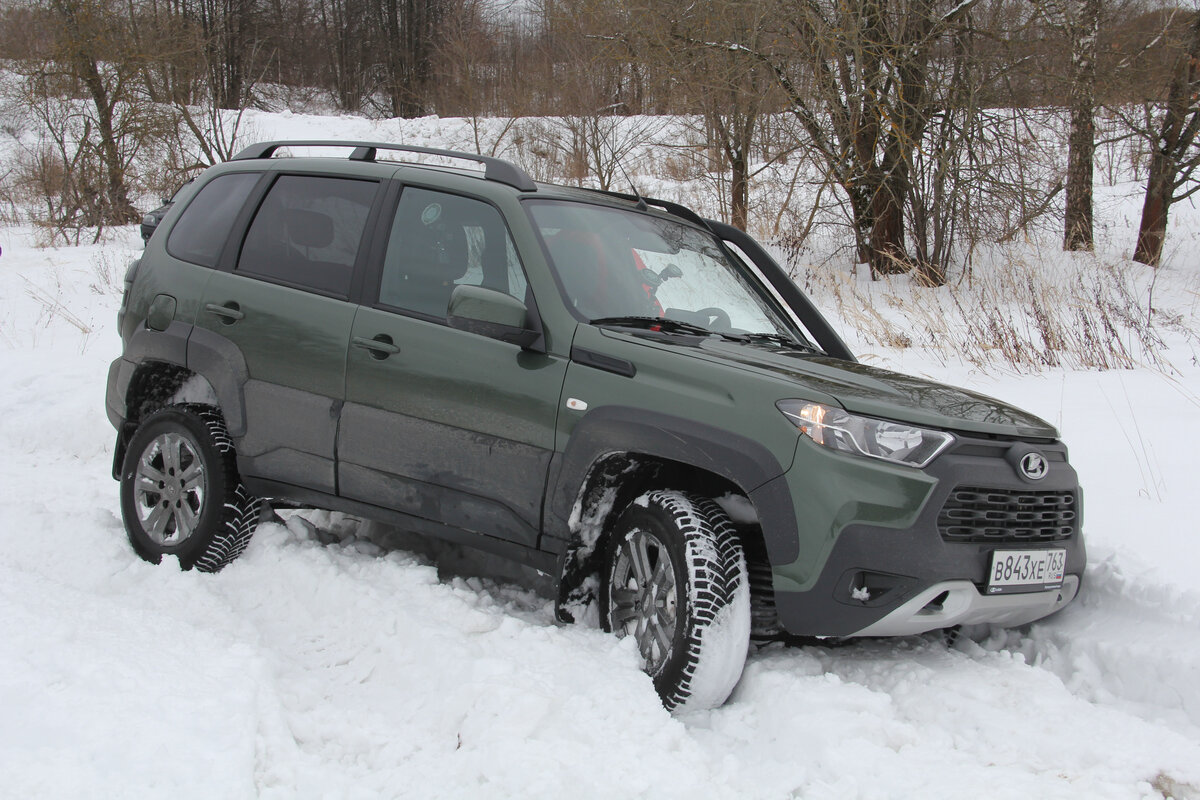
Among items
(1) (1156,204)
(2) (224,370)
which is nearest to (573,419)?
(2) (224,370)

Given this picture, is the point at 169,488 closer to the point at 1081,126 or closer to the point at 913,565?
the point at 913,565

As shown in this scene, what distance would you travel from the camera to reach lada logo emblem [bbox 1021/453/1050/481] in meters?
3.11

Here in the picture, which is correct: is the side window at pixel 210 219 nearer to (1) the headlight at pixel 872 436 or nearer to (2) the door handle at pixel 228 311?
(2) the door handle at pixel 228 311

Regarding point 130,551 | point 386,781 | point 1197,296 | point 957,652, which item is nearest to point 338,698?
point 386,781

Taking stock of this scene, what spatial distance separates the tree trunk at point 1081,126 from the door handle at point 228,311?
12.4 metres

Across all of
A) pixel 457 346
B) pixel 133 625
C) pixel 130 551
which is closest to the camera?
pixel 133 625

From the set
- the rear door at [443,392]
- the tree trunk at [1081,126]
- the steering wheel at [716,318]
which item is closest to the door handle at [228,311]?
the rear door at [443,392]

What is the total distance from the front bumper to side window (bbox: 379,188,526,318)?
1.51 metres

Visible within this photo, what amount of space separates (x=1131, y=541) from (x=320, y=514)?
390 cm

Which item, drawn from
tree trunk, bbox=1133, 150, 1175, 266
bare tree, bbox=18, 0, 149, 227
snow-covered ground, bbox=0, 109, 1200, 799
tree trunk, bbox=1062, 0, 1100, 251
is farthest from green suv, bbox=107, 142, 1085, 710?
bare tree, bbox=18, 0, 149, 227

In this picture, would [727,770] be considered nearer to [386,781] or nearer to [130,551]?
[386,781]

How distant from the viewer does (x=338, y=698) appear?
3201 mm

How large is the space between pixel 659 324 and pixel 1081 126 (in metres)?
13.1

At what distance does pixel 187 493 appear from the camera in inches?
175
